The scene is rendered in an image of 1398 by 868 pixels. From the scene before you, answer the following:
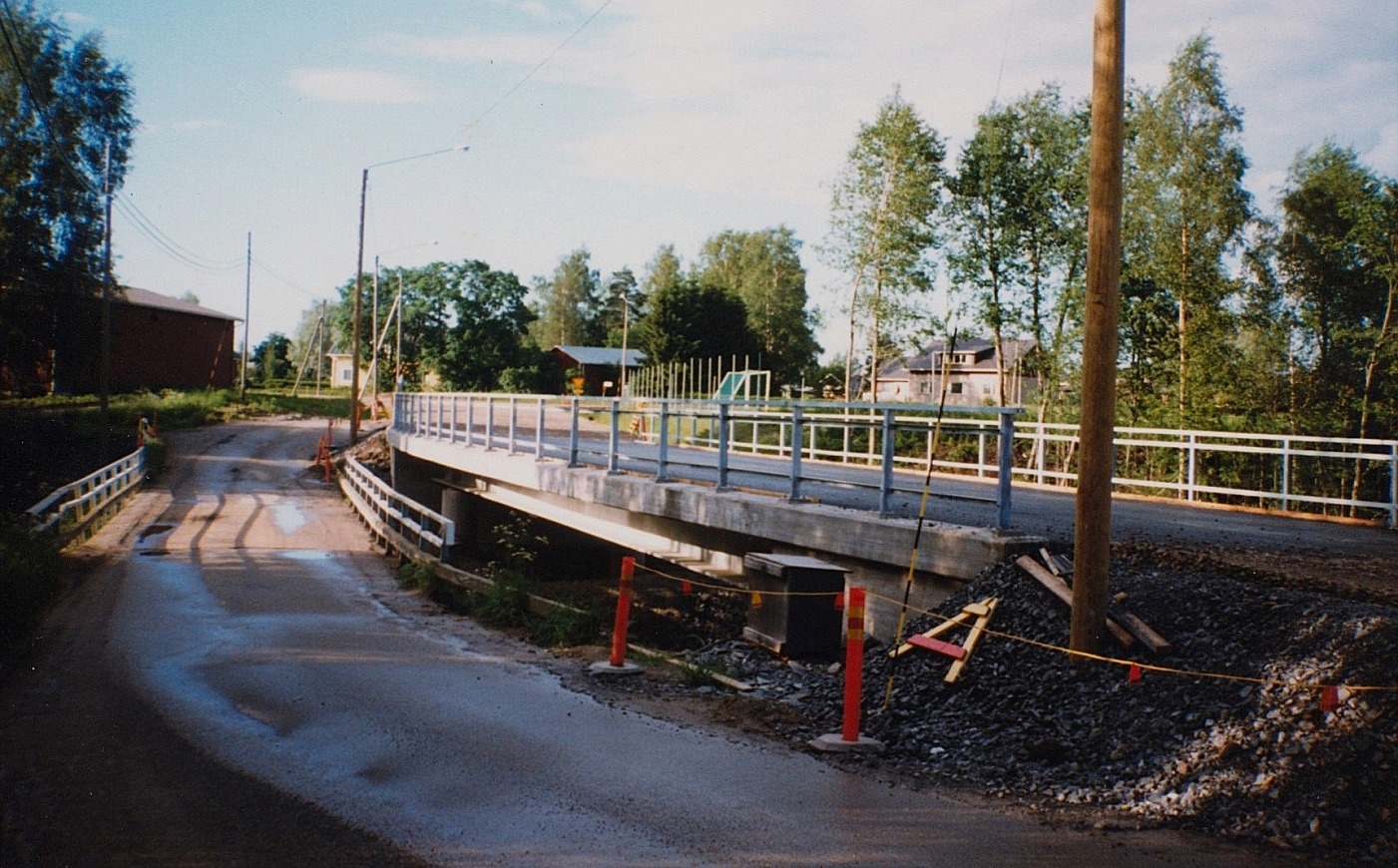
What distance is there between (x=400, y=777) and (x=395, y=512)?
48.1ft

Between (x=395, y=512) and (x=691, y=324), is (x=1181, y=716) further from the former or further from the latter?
(x=691, y=324)

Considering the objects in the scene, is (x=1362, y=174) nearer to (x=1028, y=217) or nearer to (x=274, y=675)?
(x=1028, y=217)

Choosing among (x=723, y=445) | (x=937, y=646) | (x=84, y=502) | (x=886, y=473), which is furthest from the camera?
(x=84, y=502)

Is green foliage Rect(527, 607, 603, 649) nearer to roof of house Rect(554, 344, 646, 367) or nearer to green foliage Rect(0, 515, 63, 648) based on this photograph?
green foliage Rect(0, 515, 63, 648)

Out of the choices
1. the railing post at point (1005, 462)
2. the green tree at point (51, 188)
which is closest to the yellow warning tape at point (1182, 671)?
the railing post at point (1005, 462)

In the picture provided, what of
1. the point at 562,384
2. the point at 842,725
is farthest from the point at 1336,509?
the point at 562,384

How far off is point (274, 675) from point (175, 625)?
362 cm

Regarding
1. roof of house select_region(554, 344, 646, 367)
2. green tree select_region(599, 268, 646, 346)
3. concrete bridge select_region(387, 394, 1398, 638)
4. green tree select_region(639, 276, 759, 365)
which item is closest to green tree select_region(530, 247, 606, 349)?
green tree select_region(599, 268, 646, 346)

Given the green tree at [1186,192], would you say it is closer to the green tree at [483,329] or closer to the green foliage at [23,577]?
the green foliage at [23,577]

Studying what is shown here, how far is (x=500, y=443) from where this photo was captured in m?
22.1

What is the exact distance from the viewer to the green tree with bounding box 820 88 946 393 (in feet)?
140

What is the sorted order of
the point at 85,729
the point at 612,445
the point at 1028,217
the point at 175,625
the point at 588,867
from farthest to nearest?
the point at 1028,217, the point at 612,445, the point at 175,625, the point at 85,729, the point at 588,867

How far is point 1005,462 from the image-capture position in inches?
351

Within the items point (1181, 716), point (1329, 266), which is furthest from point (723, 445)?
point (1329, 266)
